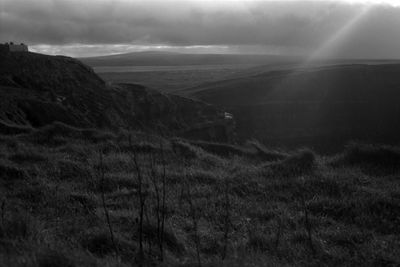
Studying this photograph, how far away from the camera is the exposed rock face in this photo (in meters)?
19.4

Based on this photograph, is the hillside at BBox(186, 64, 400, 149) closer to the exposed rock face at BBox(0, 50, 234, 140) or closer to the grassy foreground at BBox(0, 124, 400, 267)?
the exposed rock face at BBox(0, 50, 234, 140)

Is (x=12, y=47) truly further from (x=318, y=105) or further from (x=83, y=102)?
(x=318, y=105)

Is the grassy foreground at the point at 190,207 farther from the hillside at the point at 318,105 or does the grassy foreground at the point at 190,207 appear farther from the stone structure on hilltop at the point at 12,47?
the hillside at the point at 318,105

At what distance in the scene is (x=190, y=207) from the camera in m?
6.48

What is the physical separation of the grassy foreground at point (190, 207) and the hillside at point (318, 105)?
32417 millimetres

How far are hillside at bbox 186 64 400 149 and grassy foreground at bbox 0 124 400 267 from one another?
32.4 m

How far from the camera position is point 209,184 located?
9.31 metres

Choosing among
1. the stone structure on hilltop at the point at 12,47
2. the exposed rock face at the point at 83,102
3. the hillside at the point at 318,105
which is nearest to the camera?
the exposed rock face at the point at 83,102

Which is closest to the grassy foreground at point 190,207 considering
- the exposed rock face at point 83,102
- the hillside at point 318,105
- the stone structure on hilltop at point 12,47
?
the exposed rock face at point 83,102

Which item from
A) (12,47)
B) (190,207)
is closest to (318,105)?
(12,47)

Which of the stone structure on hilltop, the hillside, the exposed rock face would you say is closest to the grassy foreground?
the exposed rock face

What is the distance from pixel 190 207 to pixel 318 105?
53.8 meters

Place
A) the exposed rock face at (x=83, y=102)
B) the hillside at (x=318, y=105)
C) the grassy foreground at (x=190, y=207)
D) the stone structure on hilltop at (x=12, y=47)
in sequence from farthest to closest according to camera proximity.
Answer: the hillside at (x=318, y=105), the stone structure on hilltop at (x=12, y=47), the exposed rock face at (x=83, y=102), the grassy foreground at (x=190, y=207)

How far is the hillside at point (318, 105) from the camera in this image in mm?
48031
